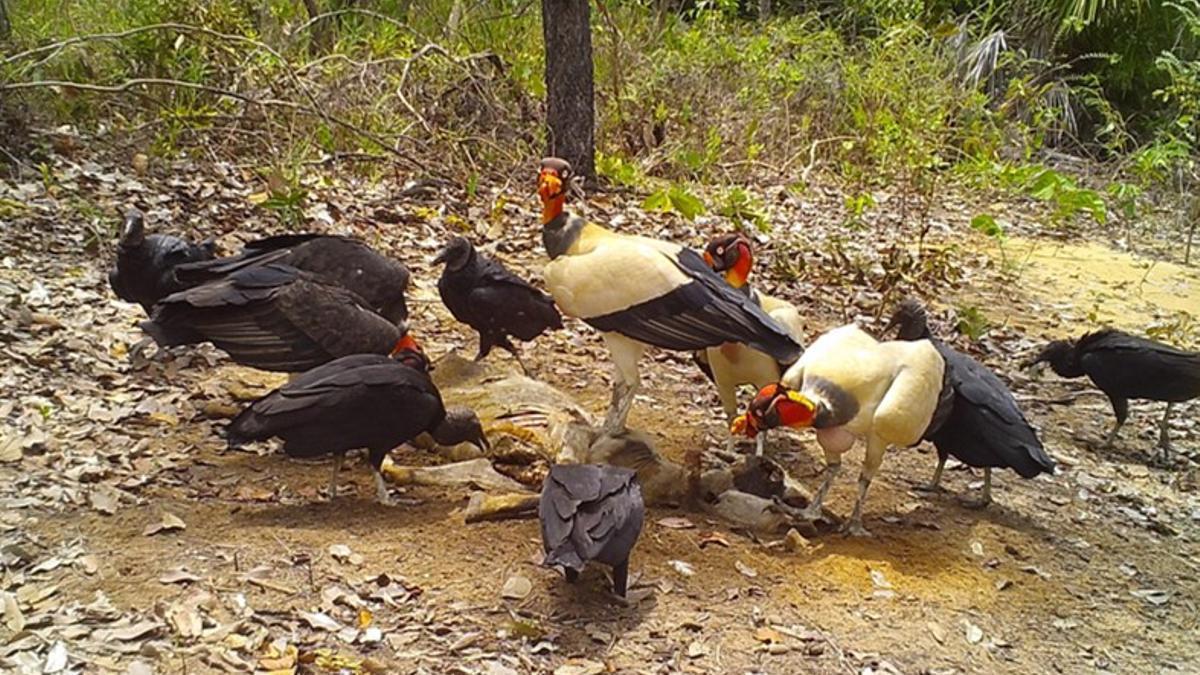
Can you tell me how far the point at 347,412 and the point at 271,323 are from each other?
0.81m

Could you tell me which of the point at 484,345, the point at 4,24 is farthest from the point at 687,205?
the point at 4,24

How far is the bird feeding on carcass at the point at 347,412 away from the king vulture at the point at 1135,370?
367 cm

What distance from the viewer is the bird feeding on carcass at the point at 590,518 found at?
3.42 m

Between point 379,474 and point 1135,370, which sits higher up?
point 379,474

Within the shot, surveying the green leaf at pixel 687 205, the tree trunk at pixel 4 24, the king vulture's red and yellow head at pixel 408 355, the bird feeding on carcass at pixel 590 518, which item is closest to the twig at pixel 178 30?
the tree trunk at pixel 4 24

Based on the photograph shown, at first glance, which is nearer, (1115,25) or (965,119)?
(965,119)

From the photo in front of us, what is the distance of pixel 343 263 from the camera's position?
5.29 m

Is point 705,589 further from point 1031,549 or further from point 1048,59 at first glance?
point 1048,59

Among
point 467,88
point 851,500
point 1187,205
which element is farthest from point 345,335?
point 1187,205

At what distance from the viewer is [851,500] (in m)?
4.75

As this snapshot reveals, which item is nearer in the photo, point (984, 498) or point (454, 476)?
point (454, 476)

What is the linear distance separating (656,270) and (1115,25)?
11307mm

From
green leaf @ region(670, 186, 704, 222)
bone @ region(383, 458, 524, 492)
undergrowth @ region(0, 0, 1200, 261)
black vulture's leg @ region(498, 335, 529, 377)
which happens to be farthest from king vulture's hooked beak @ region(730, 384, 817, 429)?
green leaf @ region(670, 186, 704, 222)

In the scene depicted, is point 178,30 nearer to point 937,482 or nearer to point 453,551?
point 453,551
